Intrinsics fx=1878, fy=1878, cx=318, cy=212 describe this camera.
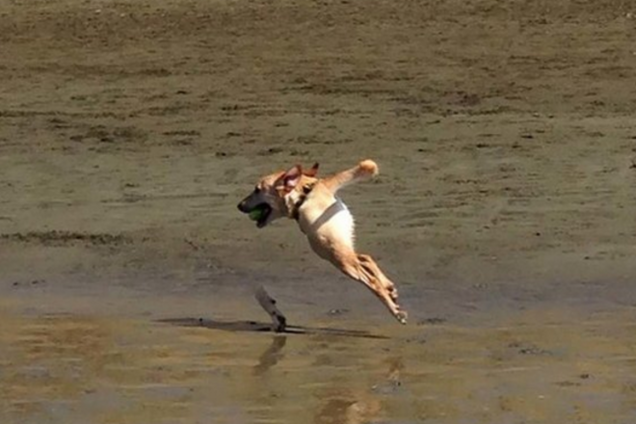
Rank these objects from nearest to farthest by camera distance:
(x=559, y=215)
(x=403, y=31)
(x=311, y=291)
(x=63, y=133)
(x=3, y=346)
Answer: (x=3, y=346), (x=311, y=291), (x=559, y=215), (x=63, y=133), (x=403, y=31)

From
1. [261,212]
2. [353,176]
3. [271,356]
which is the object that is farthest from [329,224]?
[271,356]

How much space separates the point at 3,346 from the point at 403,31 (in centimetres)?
752

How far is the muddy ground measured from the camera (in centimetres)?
802

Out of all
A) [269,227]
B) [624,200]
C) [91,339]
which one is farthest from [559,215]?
[91,339]

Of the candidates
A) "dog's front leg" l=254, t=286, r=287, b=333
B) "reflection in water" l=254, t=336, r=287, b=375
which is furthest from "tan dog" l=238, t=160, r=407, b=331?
"reflection in water" l=254, t=336, r=287, b=375

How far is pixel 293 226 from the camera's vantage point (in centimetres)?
1177

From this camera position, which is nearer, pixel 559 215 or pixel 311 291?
pixel 311 291

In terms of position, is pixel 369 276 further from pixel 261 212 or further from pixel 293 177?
pixel 261 212

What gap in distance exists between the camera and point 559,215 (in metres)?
11.6

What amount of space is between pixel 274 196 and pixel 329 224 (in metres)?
0.46

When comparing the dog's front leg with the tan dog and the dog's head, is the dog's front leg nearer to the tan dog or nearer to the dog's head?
the tan dog

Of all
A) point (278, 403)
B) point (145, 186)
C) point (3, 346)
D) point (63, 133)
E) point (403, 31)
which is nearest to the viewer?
point (278, 403)

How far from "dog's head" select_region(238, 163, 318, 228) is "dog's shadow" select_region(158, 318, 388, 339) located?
607 mm

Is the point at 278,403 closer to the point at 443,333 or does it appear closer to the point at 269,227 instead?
the point at 443,333
